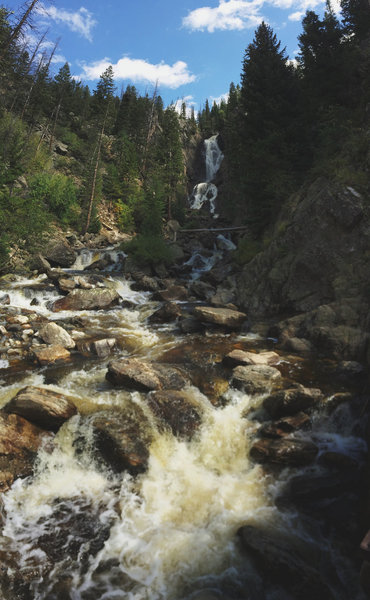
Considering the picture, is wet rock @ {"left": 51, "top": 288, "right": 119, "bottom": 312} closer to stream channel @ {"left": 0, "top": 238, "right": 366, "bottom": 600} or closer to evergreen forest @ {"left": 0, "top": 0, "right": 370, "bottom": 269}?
evergreen forest @ {"left": 0, "top": 0, "right": 370, "bottom": 269}

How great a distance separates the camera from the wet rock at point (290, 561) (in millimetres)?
3555

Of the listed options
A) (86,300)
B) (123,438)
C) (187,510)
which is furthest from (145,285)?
(187,510)

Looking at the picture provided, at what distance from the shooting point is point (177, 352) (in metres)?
9.76

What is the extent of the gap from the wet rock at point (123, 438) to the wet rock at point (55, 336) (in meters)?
4.43

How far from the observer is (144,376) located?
23.8 ft

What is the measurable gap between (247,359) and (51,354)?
18.9 ft

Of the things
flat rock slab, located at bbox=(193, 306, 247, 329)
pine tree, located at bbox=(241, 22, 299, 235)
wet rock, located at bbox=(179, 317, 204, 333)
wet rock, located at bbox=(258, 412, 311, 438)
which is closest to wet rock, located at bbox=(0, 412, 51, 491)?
wet rock, located at bbox=(258, 412, 311, 438)

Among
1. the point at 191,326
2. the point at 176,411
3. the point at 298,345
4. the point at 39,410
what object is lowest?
the point at 39,410

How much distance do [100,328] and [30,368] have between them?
3.93 m

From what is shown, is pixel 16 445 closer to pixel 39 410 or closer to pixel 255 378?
pixel 39 410

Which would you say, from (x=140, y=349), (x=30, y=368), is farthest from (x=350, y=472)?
(x=30, y=368)

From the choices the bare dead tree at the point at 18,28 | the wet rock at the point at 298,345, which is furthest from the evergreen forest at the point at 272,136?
the wet rock at the point at 298,345

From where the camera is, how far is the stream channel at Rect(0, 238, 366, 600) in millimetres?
3697

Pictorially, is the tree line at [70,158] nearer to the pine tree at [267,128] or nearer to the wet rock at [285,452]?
the pine tree at [267,128]
